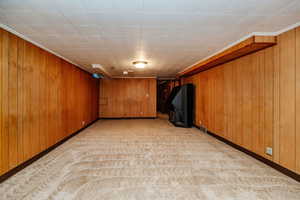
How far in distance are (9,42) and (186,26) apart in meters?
2.75

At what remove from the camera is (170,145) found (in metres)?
3.42

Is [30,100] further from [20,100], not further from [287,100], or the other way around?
[287,100]

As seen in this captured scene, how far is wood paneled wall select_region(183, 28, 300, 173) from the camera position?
2.04 m

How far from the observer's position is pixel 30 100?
8.21ft

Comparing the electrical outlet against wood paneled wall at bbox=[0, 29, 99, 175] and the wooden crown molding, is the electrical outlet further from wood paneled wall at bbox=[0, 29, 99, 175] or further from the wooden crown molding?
wood paneled wall at bbox=[0, 29, 99, 175]

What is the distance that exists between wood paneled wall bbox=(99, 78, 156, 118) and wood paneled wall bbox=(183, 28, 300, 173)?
403cm

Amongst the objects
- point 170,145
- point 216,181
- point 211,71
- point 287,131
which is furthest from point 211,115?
point 216,181

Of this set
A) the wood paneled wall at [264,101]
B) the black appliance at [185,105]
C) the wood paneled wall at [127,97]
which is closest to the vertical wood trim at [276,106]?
the wood paneled wall at [264,101]

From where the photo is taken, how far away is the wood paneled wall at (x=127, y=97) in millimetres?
7402

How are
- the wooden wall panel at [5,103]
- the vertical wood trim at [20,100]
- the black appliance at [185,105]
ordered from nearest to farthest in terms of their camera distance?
the wooden wall panel at [5,103]
the vertical wood trim at [20,100]
the black appliance at [185,105]

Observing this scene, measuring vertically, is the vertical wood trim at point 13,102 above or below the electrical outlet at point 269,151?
above

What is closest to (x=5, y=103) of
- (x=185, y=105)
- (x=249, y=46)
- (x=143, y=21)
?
(x=143, y=21)

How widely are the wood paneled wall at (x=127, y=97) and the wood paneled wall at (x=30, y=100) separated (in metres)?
3.32

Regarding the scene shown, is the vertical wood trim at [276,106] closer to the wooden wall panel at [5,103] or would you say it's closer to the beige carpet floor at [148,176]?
the beige carpet floor at [148,176]
